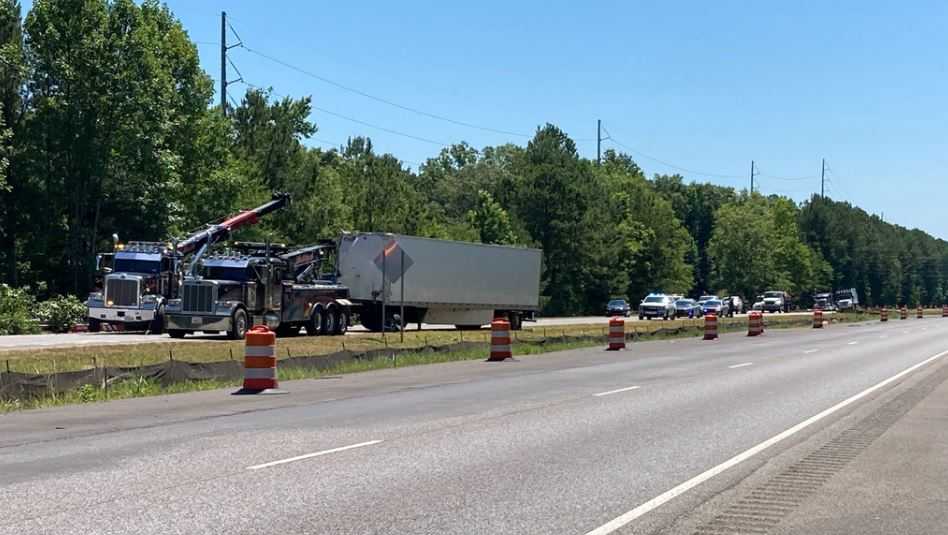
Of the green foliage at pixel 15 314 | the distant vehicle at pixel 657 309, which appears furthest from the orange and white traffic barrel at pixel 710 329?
the distant vehicle at pixel 657 309

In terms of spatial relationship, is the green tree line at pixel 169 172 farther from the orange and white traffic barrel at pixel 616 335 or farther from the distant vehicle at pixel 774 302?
the orange and white traffic barrel at pixel 616 335

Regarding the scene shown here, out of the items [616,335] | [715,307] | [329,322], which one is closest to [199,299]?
[329,322]

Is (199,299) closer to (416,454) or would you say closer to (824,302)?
(416,454)

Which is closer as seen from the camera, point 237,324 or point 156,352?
point 156,352

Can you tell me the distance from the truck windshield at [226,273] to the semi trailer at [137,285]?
7.13ft

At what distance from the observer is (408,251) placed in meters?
43.5

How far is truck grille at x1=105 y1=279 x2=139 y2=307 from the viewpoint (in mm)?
37906

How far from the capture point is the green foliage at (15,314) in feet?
138

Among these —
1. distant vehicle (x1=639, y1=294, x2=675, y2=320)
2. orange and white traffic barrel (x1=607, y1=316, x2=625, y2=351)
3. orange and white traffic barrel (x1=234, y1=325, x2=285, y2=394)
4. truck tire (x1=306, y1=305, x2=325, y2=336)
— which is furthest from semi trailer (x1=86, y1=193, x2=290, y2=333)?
distant vehicle (x1=639, y1=294, x2=675, y2=320)

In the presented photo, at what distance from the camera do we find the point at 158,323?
1531 inches

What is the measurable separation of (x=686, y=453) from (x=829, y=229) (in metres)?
165

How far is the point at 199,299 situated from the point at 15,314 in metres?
11.8

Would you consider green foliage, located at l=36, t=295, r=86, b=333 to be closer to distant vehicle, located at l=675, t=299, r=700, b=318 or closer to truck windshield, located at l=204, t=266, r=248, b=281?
truck windshield, located at l=204, t=266, r=248, b=281

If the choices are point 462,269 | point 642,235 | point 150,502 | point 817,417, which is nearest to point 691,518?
point 150,502
